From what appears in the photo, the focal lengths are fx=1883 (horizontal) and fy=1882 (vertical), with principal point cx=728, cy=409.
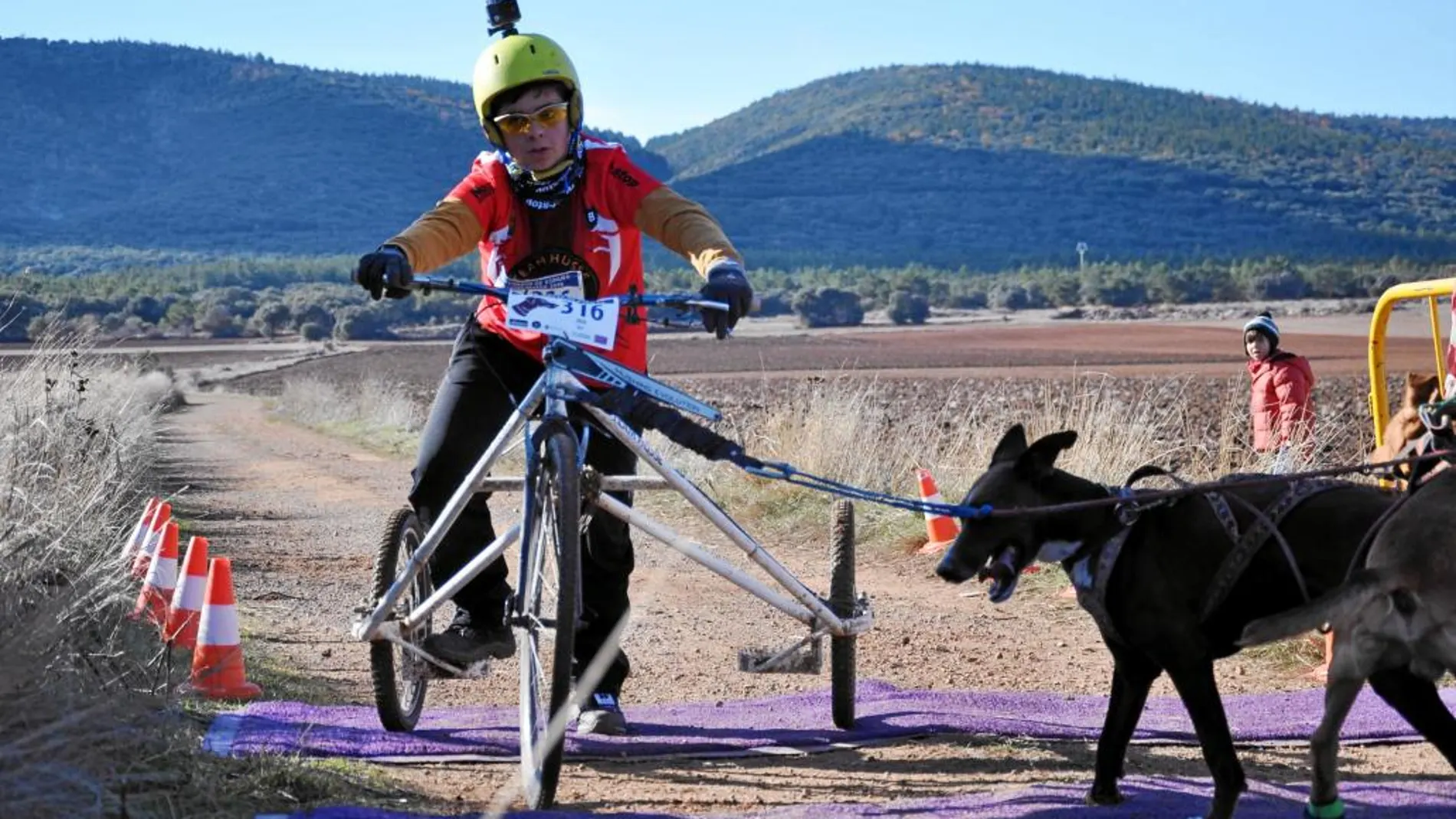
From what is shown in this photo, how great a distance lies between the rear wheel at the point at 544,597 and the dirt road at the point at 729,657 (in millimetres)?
352

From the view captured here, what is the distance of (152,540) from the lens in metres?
10.1

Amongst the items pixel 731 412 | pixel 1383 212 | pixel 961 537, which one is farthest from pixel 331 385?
pixel 1383 212

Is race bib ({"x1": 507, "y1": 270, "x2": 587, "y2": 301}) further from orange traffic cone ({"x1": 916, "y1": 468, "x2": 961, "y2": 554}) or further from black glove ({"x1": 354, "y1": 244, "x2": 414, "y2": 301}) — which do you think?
orange traffic cone ({"x1": 916, "y1": 468, "x2": 961, "y2": 554})

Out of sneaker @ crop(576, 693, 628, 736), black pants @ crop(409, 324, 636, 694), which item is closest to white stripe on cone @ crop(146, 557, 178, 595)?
black pants @ crop(409, 324, 636, 694)

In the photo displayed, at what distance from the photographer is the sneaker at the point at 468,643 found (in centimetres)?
645

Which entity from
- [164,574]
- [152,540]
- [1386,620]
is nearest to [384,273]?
A: [1386,620]

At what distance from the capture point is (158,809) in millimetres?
4766

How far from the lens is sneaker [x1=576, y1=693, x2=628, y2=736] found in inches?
260

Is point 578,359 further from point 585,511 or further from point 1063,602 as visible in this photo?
point 1063,602

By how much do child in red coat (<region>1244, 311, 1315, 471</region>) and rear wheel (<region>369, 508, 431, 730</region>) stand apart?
7270 mm

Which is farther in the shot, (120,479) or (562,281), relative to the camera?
(120,479)

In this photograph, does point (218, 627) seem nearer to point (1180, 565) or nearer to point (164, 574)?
point (164, 574)

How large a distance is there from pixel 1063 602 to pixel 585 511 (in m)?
4.98

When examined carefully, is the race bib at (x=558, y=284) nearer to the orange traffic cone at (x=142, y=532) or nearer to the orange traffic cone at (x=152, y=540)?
the orange traffic cone at (x=152, y=540)
